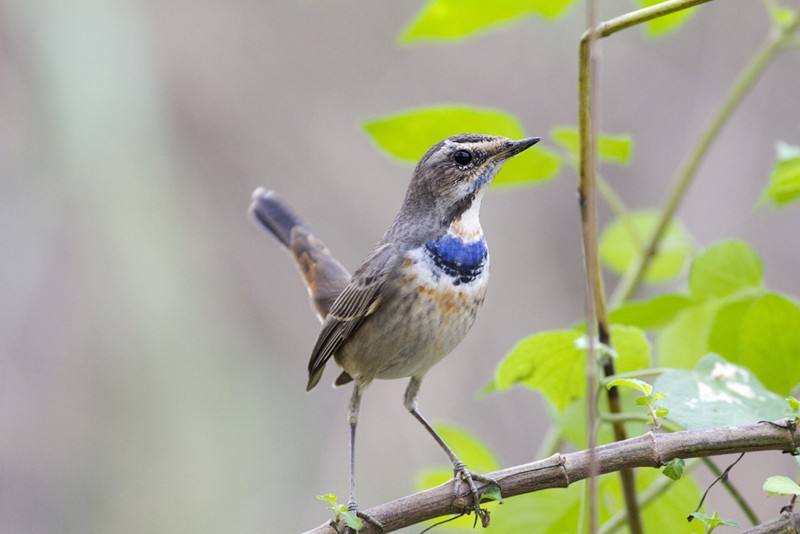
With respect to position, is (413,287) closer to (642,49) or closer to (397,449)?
(397,449)

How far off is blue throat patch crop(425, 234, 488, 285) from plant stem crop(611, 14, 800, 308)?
0.46 m

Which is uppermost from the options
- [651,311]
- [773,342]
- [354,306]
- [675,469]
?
[354,306]

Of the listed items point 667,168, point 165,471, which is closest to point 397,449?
point 165,471

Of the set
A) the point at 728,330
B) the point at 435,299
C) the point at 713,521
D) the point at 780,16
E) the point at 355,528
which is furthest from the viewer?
the point at 435,299

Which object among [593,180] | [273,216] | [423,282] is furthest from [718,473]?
[273,216]

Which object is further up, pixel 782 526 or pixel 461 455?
pixel 461 455

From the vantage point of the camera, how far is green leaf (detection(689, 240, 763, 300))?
7.37 ft

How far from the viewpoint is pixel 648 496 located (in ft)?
7.80

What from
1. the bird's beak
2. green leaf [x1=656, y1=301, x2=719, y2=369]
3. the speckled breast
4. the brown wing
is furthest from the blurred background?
green leaf [x1=656, y1=301, x2=719, y2=369]

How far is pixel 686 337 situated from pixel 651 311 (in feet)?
0.62

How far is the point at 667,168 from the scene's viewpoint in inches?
293

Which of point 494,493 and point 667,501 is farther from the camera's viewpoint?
point 667,501

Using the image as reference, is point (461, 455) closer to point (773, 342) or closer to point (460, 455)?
point (460, 455)

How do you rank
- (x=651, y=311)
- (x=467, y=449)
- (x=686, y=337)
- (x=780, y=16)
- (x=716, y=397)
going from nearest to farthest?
(x=716, y=397) < (x=651, y=311) < (x=686, y=337) < (x=780, y=16) < (x=467, y=449)
